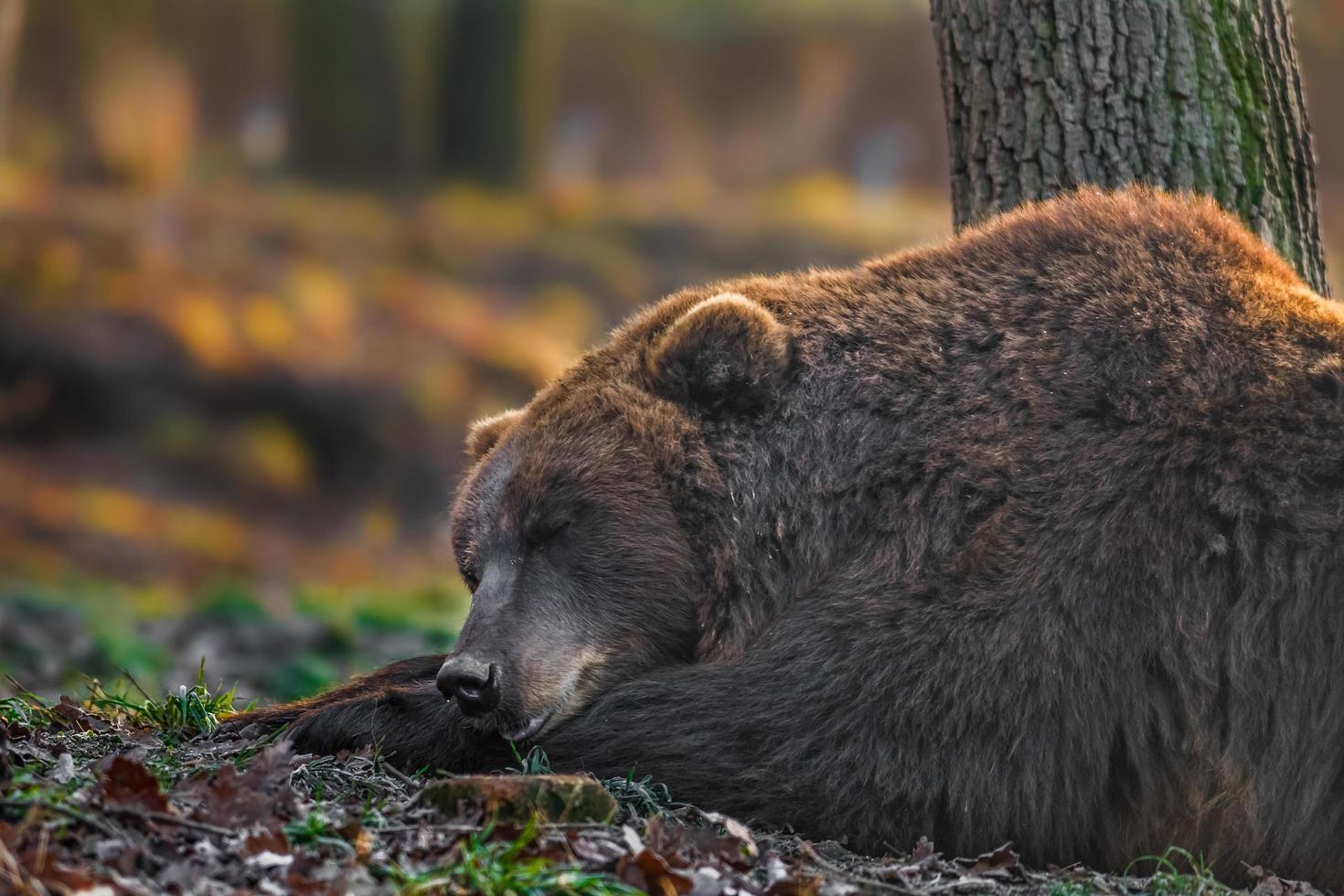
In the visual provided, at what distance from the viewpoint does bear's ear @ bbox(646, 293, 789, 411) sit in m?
4.89

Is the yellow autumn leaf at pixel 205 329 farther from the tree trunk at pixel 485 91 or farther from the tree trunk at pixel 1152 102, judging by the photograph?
the tree trunk at pixel 1152 102

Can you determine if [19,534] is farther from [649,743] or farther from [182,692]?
[649,743]

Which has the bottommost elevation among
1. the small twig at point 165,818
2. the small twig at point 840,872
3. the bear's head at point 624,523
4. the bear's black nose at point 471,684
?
the small twig at point 840,872

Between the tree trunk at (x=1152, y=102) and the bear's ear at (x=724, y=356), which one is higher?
the tree trunk at (x=1152, y=102)

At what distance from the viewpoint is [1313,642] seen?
4355 millimetres

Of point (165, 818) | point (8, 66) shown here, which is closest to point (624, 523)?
point (165, 818)

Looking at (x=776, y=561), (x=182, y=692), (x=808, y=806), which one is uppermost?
(x=776, y=561)

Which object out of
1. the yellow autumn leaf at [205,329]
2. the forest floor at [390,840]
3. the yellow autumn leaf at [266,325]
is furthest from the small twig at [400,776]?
the yellow autumn leaf at [266,325]

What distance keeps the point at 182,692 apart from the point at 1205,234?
3983 millimetres

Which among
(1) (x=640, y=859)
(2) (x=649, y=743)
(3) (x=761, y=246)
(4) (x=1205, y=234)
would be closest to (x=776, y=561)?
(2) (x=649, y=743)

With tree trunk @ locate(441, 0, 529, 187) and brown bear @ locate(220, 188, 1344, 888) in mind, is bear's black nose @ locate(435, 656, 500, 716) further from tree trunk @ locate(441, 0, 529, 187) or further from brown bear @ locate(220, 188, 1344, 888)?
tree trunk @ locate(441, 0, 529, 187)

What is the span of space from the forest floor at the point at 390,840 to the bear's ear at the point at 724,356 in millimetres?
1396

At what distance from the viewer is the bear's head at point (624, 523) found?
15.8 feet

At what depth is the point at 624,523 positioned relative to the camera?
4836mm
